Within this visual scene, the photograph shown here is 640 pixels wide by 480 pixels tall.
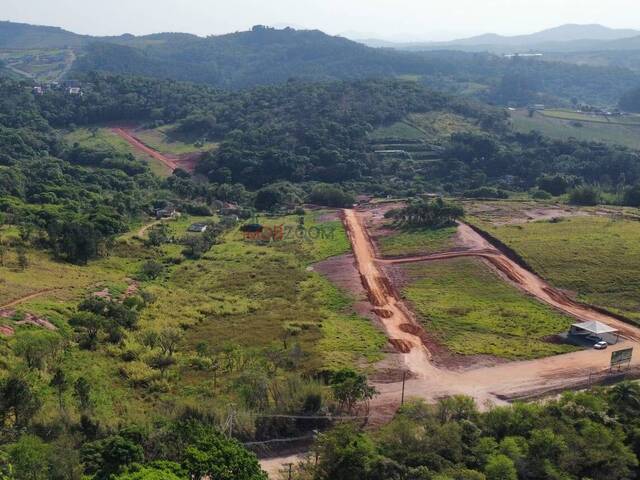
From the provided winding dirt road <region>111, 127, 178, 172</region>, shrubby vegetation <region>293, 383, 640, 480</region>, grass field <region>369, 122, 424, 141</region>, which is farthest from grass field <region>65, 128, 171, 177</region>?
shrubby vegetation <region>293, 383, 640, 480</region>

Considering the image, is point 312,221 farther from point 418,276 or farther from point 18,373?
point 18,373

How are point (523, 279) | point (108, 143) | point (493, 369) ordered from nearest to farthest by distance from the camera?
1. point (493, 369)
2. point (523, 279)
3. point (108, 143)

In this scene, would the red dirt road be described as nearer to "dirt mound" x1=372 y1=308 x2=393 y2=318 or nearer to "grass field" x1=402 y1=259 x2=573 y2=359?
"grass field" x1=402 y1=259 x2=573 y2=359

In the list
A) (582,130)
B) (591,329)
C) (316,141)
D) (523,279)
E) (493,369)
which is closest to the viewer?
(493,369)

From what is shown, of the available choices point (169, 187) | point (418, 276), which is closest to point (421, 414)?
point (418, 276)

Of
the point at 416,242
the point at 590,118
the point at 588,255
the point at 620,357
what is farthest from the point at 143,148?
the point at 590,118

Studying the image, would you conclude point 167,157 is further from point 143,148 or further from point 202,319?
point 202,319
